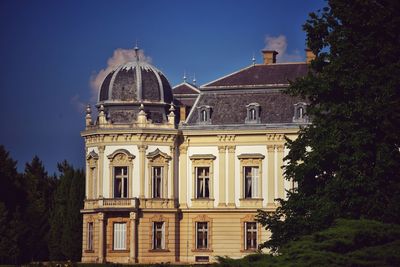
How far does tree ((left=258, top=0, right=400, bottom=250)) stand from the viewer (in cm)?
3753

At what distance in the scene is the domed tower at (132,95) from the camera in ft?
226

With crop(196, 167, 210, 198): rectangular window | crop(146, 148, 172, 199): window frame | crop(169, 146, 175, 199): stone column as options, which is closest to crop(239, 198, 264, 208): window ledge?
crop(196, 167, 210, 198): rectangular window

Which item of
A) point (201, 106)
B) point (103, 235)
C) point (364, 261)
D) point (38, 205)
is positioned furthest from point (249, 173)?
point (364, 261)

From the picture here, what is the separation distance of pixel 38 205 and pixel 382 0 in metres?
41.4

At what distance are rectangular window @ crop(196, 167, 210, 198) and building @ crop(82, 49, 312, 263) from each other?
0.06 meters

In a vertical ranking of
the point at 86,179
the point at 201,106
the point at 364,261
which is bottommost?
the point at 364,261

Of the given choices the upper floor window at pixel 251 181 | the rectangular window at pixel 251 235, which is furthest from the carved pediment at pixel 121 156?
the rectangular window at pixel 251 235

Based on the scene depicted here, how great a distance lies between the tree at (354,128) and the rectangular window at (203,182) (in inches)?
1137

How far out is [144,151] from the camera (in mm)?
68375

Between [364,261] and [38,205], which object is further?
[38,205]

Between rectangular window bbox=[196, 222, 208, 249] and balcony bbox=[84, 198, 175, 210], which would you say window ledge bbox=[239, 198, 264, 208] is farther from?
balcony bbox=[84, 198, 175, 210]

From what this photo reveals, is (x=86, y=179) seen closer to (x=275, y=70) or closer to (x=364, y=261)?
(x=275, y=70)

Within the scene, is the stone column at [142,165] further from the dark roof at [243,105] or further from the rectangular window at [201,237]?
the rectangular window at [201,237]

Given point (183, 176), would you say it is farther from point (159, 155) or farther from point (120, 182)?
point (120, 182)
